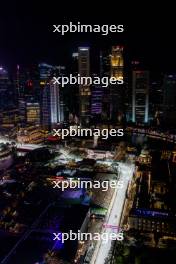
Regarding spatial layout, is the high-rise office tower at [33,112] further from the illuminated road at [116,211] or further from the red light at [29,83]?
the illuminated road at [116,211]

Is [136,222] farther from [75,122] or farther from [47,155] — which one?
[75,122]

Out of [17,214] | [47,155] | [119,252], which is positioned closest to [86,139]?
[47,155]

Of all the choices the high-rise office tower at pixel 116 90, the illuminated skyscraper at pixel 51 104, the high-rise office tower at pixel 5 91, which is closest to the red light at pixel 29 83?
the illuminated skyscraper at pixel 51 104

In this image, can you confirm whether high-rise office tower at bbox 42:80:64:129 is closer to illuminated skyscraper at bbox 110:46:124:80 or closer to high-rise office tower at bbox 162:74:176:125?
illuminated skyscraper at bbox 110:46:124:80

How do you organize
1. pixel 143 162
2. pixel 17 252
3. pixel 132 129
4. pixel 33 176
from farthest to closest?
pixel 132 129 → pixel 143 162 → pixel 33 176 → pixel 17 252

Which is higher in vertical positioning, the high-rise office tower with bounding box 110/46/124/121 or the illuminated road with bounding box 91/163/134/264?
the high-rise office tower with bounding box 110/46/124/121

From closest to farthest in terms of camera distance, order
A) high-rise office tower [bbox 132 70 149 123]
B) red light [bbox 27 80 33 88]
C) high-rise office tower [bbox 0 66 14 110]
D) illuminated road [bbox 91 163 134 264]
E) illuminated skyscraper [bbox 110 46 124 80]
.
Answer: illuminated road [bbox 91 163 134 264]
high-rise office tower [bbox 132 70 149 123]
red light [bbox 27 80 33 88]
illuminated skyscraper [bbox 110 46 124 80]
high-rise office tower [bbox 0 66 14 110]

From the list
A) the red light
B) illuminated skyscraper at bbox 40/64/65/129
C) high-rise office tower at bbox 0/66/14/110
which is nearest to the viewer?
illuminated skyscraper at bbox 40/64/65/129

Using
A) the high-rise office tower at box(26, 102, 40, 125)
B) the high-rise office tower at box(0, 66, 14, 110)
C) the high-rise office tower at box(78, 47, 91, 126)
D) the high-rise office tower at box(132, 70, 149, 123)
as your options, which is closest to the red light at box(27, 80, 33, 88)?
the high-rise office tower at box(26, 102, 40, 125)
